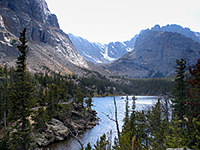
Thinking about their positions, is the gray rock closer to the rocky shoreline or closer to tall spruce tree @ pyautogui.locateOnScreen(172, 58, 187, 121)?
the rocky shoreline

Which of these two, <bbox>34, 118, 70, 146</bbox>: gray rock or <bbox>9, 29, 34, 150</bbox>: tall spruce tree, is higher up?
<bbox>9, 29, 34, 150</bbox>: tall spruce tree

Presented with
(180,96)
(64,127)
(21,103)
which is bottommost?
(64,127)

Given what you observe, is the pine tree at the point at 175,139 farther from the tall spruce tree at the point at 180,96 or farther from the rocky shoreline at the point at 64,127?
the rocky shoreline at the point at 64,127

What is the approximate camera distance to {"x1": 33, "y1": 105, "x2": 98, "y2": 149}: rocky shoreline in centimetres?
Answer: 3979

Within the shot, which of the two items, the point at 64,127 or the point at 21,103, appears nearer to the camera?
the point at 21,103

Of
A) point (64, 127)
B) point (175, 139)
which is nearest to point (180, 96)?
point (175, 139)

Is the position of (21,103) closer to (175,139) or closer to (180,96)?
(175,139)

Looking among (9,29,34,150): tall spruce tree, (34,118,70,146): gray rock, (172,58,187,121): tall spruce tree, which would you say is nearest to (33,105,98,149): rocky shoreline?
(34,118,70,146): gray rock

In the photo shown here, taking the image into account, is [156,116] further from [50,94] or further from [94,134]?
[50,94]

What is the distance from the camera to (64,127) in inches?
1933

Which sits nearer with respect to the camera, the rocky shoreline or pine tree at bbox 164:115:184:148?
pine tree at bbox 164:115:184:148

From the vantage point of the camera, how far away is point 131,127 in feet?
95.9

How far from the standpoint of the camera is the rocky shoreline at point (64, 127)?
1566 inches

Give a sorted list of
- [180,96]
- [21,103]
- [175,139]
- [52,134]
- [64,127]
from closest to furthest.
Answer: [175,139]
[21,103]
[180,96]
[52,134]
[64,127]
